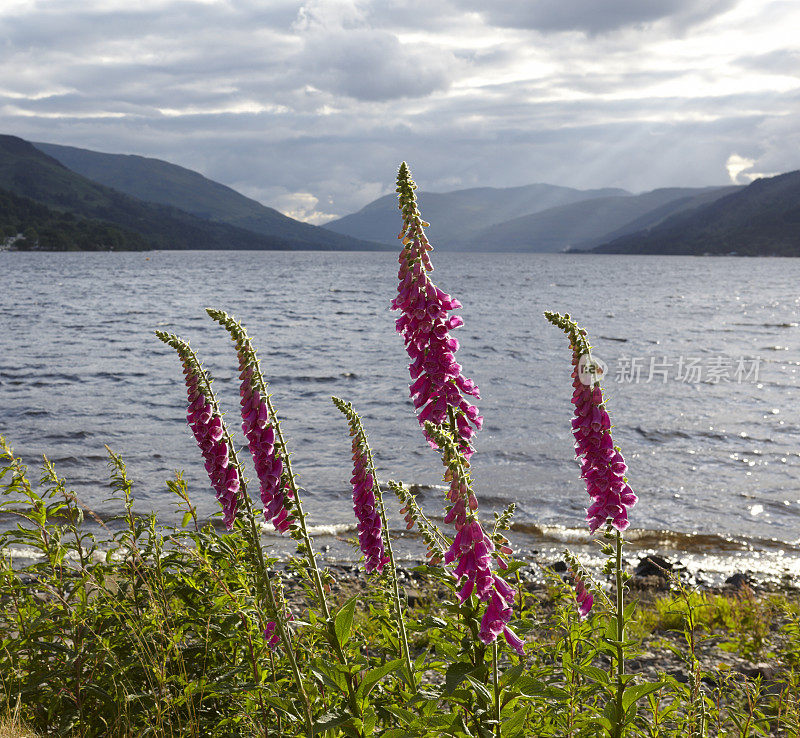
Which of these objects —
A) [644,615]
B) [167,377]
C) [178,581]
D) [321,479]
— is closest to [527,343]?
[167,377]

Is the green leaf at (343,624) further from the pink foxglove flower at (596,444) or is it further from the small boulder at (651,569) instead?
the small boulder at (651,569)

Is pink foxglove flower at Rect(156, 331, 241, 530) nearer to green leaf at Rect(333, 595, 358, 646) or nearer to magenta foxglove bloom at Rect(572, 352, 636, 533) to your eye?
green leaf at Rect(333, 595, 358, 646)

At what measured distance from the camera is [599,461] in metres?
3.92

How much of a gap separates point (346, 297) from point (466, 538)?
90.9 metres

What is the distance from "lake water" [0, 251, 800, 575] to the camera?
17.5 m

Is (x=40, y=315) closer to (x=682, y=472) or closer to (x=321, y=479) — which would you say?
(x=321, y=479)

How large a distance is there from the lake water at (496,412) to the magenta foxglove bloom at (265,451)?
33.1 ft

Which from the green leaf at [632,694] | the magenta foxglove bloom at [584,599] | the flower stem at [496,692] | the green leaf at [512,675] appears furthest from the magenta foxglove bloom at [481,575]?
the magenta foxglove bloom at [584,599]

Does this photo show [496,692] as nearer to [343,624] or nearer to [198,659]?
[343,624]

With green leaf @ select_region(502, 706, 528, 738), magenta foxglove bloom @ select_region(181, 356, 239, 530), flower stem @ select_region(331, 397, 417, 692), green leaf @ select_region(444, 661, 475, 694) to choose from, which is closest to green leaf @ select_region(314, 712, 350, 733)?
flower stem @ select_region(331, 397, 417, 692)

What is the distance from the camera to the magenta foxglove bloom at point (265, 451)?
12.0 ft

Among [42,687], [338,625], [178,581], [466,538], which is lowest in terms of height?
[42,687]

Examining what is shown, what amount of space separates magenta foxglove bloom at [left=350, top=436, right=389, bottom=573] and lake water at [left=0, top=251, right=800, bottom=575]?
31.5 ft

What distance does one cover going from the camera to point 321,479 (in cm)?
1945
